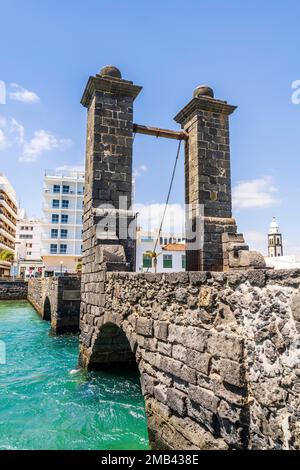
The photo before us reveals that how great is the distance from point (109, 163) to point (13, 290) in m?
25.7

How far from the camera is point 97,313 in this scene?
Answer: 6.52m

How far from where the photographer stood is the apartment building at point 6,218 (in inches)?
1729

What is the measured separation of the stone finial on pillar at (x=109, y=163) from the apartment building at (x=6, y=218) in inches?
1575

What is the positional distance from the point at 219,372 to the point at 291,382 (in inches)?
31.9

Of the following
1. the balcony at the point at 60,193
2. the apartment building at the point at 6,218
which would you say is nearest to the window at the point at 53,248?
the balcony at the point at 60,193

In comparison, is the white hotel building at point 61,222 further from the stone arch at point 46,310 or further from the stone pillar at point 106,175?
the stone pillar at point 106,175

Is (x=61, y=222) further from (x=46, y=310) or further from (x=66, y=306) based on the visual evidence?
(x=66, y=306)

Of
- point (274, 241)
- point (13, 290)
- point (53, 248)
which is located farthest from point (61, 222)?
point (274, 241)

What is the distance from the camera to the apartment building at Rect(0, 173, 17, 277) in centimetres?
4391

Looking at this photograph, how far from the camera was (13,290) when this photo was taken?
29.3 metres

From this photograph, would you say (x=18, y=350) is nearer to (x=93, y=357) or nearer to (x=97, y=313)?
(x=93, y=357)

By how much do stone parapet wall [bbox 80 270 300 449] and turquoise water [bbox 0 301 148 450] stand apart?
997 millimetres

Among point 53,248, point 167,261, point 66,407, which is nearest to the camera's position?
point 66,407
